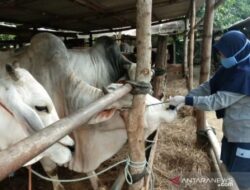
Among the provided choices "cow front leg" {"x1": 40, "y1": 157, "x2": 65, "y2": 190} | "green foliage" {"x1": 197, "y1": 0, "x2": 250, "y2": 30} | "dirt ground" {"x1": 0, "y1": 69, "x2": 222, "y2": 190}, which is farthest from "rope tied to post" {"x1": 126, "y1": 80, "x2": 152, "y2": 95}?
"green foliage" {"x1": 197, "y1": 0, "x2": 250, "y2": 30}

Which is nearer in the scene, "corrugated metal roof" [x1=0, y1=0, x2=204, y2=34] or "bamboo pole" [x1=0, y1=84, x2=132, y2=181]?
"bamboo pole" [x1=0, y1=84, x2=132, y2=181]

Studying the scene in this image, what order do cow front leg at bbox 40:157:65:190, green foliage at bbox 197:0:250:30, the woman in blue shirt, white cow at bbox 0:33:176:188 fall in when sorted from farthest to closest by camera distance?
green foliage at bbox 197:0:250:30
cow front leg at bbox 40:157:65:190
white cow at bbox 0:33:176:188
the woman in blue shirt

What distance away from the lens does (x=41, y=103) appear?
179cm

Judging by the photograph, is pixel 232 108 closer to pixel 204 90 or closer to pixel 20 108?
pixel 204 90

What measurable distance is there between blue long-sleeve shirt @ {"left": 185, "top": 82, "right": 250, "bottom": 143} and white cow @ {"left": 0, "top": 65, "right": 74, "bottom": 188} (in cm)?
105

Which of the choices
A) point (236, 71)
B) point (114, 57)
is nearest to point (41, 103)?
point (236, 71)

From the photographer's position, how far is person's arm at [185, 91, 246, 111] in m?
2.08

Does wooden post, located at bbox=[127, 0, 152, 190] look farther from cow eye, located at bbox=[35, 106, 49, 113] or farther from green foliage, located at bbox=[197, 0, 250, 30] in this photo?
green foliage, located at bbox=[197, 0, 250, 30]

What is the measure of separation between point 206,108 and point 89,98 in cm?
87

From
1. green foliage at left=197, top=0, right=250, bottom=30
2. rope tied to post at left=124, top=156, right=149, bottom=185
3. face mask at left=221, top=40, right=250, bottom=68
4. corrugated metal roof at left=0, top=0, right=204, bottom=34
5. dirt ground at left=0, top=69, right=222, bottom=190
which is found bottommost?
dirt ground at left=0, top=69, right=222, bottom=190

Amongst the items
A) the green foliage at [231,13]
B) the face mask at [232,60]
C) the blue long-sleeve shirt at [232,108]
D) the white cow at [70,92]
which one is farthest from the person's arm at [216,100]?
the green foliage at [231,13]

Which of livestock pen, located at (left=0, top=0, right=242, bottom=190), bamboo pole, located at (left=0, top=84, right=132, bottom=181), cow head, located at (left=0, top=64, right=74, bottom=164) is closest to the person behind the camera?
bamboo pole, located at (left=0, top=84, right=132, bottom=181)

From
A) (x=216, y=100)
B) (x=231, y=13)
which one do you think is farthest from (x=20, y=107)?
(x=231, y=13)

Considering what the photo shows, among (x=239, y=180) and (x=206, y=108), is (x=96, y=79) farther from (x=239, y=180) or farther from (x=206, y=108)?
(x=239, y=180)
